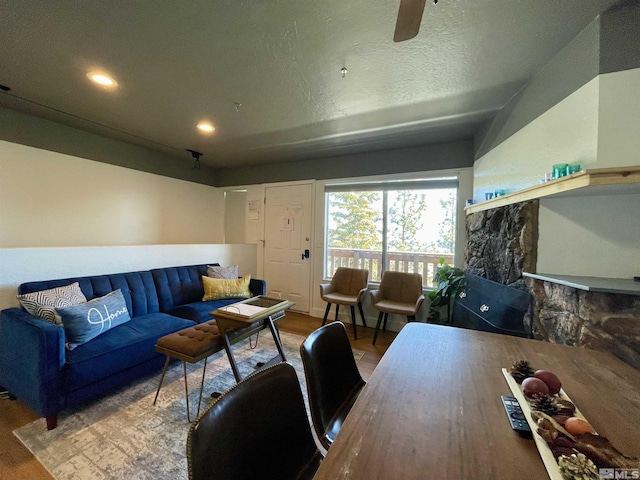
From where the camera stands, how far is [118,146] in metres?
3.47

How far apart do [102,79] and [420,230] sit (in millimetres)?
3685

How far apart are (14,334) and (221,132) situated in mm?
2566

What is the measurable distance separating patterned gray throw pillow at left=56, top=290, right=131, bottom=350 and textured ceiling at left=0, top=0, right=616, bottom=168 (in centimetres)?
183

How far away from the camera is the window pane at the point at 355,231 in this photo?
3.79 m

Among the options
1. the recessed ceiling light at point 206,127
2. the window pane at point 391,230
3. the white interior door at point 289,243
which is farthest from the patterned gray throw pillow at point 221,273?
the recessed ceiling light at point 206,127

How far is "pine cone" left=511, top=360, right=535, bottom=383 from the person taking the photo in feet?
2.98

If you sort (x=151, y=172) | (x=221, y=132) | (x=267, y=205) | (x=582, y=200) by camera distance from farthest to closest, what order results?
1. (x=267, y=205)
2. (x=151, y=172)
3. (x=221, y=132)
4. (x=582, y=200)

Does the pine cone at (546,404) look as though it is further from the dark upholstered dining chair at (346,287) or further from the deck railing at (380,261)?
the deck railing at (380,261)

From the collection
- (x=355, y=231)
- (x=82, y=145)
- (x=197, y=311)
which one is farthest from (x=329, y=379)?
(x=82, y=145)

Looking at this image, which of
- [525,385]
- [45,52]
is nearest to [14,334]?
[45,52]

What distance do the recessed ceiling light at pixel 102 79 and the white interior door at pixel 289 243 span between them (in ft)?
8.32

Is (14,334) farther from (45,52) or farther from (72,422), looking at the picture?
(45,52)

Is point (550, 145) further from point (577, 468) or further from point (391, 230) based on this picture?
point (391, 230)

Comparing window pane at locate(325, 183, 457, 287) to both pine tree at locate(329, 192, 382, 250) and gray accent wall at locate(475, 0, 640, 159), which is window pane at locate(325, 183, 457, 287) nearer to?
pine tree at locate(329, 192, 382, 250)
